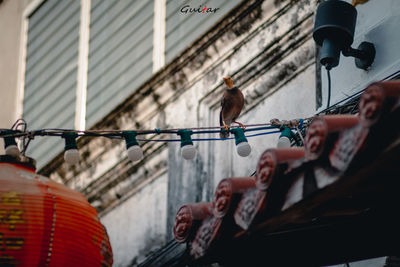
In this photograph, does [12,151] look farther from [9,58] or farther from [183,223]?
[9,58]

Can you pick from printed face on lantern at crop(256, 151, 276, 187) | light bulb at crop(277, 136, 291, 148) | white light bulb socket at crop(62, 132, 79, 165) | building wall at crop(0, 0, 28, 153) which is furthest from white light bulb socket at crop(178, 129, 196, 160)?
building wall at crop(0, 0, 28, 153)

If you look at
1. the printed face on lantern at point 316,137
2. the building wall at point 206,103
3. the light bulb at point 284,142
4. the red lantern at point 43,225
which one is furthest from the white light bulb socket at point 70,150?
the printed face on lantern at point 316,137

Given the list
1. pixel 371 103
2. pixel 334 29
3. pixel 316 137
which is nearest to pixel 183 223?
pixel 316 137

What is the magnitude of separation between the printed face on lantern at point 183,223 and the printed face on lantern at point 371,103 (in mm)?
1510

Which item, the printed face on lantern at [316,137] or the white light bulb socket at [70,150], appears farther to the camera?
the white light bulb socket at [70,150]

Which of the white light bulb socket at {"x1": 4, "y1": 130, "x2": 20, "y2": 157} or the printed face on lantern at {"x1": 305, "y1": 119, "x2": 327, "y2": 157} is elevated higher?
the white light bulb socket at {"x1": 4, "y1": 130, "x2": 20, "y2": 157}

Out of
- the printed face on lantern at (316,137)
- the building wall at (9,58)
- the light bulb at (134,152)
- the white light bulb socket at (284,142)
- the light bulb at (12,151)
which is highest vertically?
the building wall at (9,58)

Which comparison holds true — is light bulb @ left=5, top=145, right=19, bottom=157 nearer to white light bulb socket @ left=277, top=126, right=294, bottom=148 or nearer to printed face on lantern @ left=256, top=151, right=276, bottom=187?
white light bulb socket @ left=277, top=126, right=294, bottom=148

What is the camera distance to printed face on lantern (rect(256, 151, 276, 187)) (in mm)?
4426

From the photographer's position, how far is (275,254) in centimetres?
534

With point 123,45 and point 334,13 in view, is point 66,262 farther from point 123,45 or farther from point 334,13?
point 123,45

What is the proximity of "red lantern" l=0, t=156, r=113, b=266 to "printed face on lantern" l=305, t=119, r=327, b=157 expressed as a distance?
103 inches

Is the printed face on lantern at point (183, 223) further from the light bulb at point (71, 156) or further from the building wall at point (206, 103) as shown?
the building wall at point (206, 103)

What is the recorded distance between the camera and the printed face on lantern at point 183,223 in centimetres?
505
